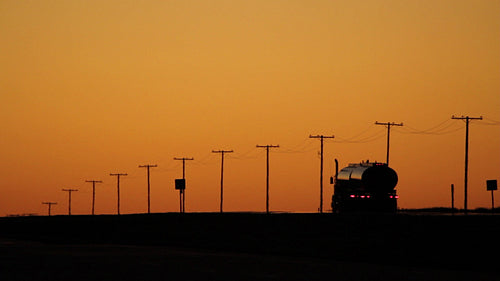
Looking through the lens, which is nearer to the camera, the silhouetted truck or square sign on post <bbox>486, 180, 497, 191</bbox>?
the silhouetted truck

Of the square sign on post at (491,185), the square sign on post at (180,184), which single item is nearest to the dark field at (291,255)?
the square sign on post at (491,185)

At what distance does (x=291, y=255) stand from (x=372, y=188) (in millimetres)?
43839

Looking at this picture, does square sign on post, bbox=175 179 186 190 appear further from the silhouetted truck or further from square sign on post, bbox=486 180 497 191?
square sign on post, bbox=486 180 497 191

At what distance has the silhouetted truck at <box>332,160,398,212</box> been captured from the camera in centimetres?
8281

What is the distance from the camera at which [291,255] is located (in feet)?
132

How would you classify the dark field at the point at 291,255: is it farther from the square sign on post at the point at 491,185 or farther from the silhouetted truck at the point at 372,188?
the square sign on post at the point at 491,185

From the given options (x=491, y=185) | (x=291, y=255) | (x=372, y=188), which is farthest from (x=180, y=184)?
(x=291, y=255)

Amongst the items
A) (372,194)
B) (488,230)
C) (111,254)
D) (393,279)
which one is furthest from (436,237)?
(372,194)

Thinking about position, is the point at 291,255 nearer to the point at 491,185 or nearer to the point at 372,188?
the point at 372,188

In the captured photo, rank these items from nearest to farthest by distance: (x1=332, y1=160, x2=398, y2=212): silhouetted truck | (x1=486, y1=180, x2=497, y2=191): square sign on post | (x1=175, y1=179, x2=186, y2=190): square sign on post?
(x1=332, y1=160, x2=398, y2=212): silhouetted truck, (x1=486, y1=180, x2=497, y2=191): square sign on post, (x1=175, y1=179, x2=186, y2=190): square sign on post

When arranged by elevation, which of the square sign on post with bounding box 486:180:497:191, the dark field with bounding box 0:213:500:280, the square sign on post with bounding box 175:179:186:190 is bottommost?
the dark field with bounding box 0:213:500:280

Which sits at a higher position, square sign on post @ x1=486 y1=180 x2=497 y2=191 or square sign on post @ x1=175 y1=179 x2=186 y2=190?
square sign on post @ x1=486 y1=180 x2=497 y2=191

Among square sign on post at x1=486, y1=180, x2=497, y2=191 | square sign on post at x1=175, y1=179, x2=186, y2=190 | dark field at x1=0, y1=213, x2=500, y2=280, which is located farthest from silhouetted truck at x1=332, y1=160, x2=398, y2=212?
square sign on post at x1=175, y1=179, x2=186, y2=190

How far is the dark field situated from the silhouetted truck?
16.2m
